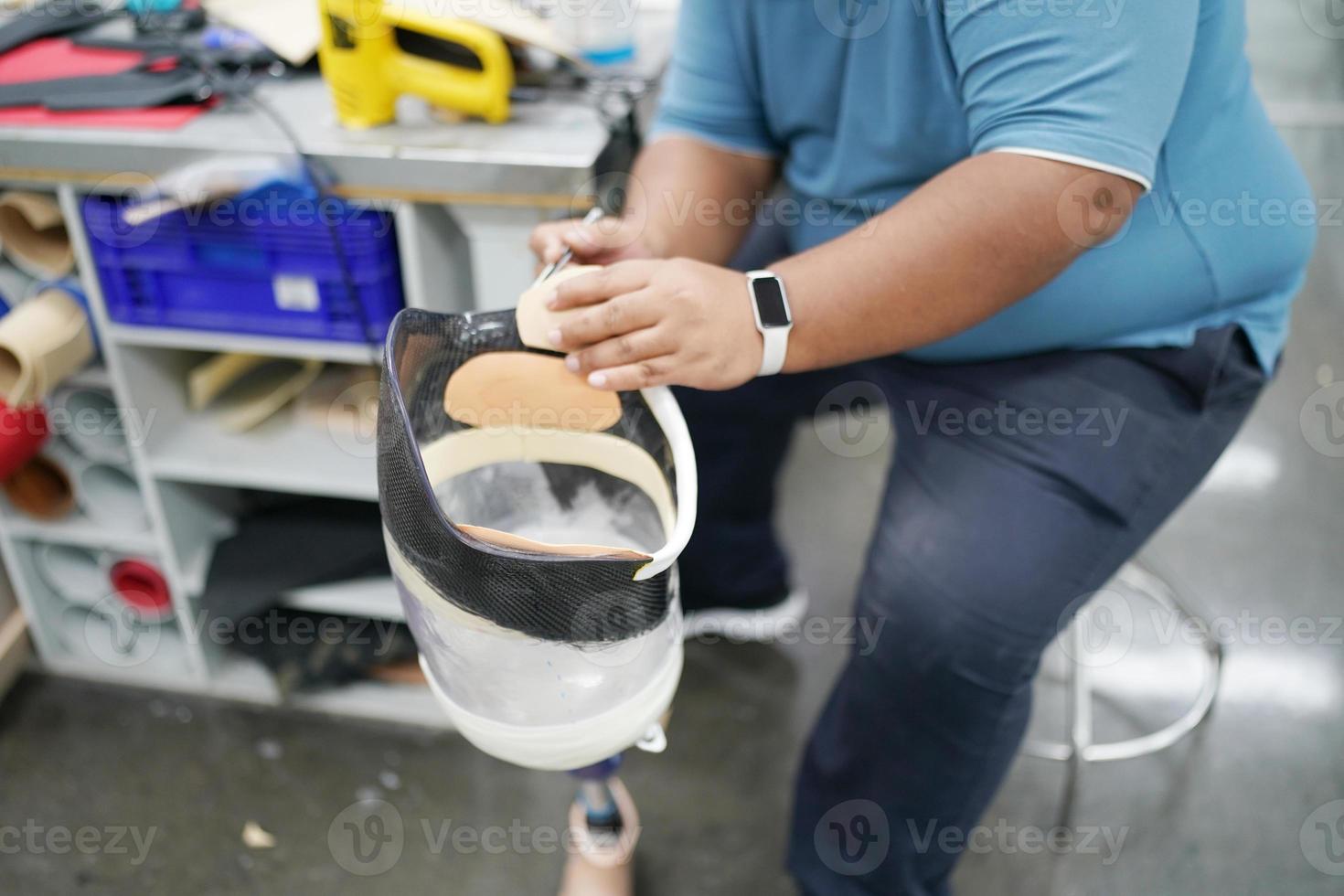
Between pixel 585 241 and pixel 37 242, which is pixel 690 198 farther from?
pixel 37 242

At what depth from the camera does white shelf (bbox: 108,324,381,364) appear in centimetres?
131

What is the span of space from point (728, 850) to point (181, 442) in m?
0.93

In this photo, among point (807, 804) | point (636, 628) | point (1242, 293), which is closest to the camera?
point (636, 628)

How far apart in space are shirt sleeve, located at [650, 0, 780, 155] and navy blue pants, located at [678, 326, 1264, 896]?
1.08 feet

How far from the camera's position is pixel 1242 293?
3.39 feet

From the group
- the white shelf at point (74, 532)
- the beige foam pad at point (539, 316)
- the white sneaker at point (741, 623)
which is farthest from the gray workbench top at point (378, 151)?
the white sneaker at point (741, 623)

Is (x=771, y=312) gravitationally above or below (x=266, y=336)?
above

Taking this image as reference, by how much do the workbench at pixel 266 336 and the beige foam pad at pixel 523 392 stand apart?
32 cm

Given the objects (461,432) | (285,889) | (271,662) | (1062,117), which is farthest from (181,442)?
(1062,117)

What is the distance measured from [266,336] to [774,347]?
73 cm

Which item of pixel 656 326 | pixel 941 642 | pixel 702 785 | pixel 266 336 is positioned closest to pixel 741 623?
pixel 702 785

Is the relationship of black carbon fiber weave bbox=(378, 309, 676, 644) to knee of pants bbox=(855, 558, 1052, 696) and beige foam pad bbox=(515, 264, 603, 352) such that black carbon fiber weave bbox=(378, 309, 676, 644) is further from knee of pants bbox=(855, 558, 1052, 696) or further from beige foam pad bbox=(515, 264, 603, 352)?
knee of pants bbox=(855, 558, 1052, 696)

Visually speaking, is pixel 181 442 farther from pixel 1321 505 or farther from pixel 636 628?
pixel 1321 505

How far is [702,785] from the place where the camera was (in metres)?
1.49
